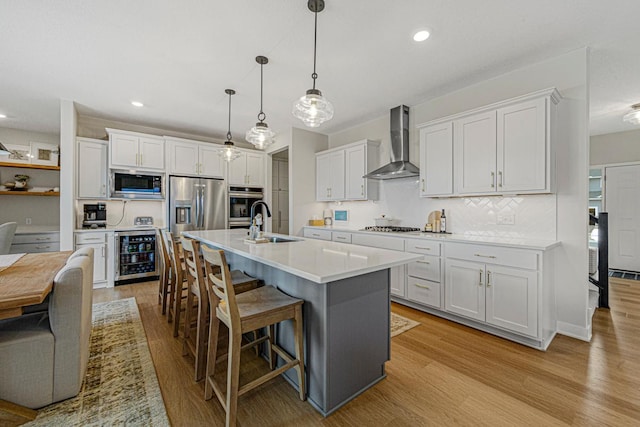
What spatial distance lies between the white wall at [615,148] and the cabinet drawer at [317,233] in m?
5.39

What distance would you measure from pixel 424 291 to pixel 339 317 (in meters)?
1.85

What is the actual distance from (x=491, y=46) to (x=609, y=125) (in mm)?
4009

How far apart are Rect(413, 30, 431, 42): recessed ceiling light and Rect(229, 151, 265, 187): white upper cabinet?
12.4 ft

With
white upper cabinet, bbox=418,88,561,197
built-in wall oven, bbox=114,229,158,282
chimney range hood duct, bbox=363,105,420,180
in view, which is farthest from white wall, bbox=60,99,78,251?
white upper cabinet, bbox=418,88,561,197

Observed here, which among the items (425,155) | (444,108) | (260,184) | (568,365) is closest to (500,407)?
(568,365)

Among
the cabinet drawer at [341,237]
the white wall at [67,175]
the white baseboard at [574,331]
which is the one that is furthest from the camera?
the cabinet drawer at [341,237]

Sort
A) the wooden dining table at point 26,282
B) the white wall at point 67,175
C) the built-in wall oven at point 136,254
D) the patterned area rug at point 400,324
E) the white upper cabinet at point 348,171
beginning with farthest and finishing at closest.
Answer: the white upper cabinet at point 348,171 < the built-in wall oven at point 136,254 < the white wall at point 67,175 < the patterned area rug at point 400,324 < the wooden dining table at point 26,282

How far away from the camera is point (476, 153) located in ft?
9.76

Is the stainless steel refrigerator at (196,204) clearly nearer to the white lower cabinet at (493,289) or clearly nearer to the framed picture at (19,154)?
the framed picture at (19,154)

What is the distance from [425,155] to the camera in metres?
3.48

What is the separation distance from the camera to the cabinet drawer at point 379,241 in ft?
10.8

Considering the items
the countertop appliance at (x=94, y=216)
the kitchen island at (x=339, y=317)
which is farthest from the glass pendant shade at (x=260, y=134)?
the countertop appliance at (x=94, y=216)

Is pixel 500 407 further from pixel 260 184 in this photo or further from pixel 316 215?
pixel 260 184

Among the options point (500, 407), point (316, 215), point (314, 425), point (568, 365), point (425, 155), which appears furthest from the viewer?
point (316, 215)
